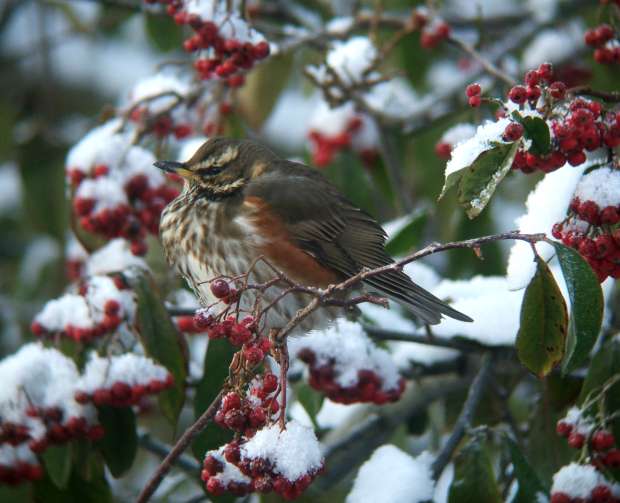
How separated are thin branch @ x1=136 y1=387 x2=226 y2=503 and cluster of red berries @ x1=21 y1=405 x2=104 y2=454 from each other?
29 cm

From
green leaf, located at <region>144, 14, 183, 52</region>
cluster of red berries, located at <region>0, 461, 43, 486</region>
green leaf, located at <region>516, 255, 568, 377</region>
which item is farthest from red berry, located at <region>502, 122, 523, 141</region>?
green leaf, located at <region>144, 14, 183, 52</region>

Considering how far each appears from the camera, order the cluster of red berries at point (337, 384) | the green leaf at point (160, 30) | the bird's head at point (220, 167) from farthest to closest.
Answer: the green leaf at point (160, 30) < the bird's head at point (220, 167) < the cluster of red berries at point (337, 384)

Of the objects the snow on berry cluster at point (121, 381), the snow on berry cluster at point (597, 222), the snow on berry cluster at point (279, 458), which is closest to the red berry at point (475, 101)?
the snow on berry cluster at point (597, 222)

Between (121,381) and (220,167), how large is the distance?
2.86ft

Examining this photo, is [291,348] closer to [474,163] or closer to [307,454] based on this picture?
[307,454]

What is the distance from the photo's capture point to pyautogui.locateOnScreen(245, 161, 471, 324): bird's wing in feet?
9.36

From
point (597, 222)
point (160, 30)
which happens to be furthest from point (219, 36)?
point (597, 222)

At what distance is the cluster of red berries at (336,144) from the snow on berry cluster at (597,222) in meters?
1.69

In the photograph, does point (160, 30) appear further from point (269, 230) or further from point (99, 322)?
point (99, 322)

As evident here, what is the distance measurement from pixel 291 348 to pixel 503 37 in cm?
212

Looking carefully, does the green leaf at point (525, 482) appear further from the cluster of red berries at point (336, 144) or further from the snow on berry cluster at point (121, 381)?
the cluster of red berries at point (336, 144)

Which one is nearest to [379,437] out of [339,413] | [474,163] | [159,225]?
[339,413]

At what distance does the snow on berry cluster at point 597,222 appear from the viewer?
1.78m

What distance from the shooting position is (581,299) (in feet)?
5.69
